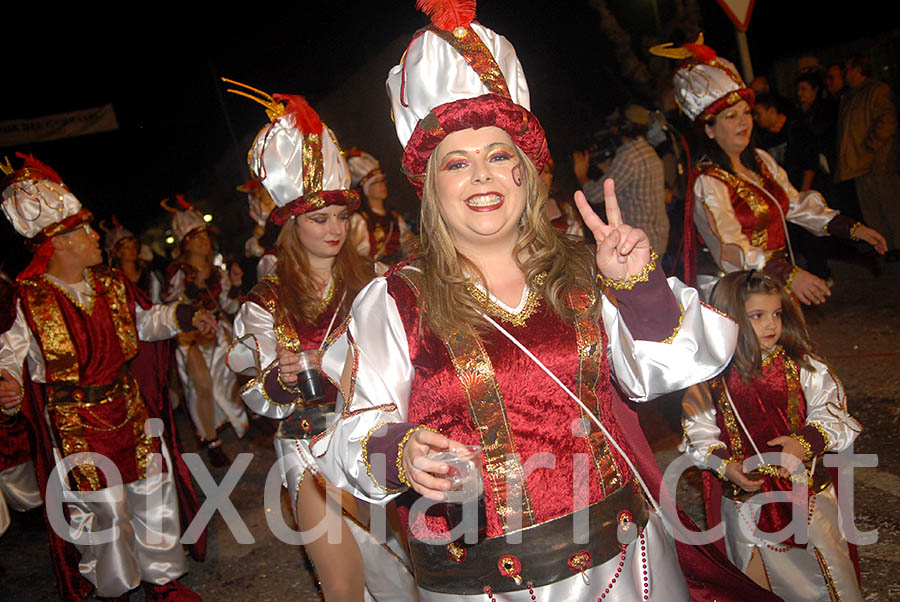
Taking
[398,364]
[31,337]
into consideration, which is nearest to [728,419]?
[398,364]

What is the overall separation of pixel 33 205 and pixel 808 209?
175 inches

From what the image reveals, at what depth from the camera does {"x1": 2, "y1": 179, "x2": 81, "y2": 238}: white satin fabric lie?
4086mm

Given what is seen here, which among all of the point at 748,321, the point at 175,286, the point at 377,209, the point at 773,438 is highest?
the point at 377,209

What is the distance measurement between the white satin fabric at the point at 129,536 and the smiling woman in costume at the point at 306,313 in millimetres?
1188

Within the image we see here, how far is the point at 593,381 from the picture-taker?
6.75ft

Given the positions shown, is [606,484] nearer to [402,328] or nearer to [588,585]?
[588,585]

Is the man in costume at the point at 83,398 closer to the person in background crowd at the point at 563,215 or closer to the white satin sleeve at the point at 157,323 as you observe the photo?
the white satin sleeve at the point at 157,323

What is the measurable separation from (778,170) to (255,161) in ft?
10.4

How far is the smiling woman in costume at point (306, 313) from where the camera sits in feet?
11.4

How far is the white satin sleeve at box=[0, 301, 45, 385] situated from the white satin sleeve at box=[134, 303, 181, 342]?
56cm

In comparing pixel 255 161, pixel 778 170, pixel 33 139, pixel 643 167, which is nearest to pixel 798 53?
pixel 643 167

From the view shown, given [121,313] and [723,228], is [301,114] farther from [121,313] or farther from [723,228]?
[723,228]

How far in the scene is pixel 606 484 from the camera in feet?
6.64

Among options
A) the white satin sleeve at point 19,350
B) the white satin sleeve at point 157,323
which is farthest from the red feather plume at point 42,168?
the white satin sleeve at point 157,323
